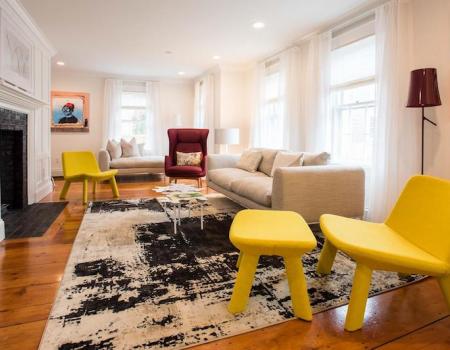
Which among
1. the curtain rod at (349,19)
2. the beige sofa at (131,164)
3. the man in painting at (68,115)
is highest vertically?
the curtain rod at (349,19)

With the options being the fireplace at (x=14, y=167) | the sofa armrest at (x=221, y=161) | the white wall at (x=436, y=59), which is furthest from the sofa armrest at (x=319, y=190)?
the fireplace at (x=14, y=167)

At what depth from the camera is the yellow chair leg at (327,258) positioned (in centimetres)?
203

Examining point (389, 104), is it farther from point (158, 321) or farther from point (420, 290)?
point (158, 321)

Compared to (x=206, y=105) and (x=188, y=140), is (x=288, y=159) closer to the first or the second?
(x=188, y=140)

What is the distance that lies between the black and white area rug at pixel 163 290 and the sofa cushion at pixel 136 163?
347 cm

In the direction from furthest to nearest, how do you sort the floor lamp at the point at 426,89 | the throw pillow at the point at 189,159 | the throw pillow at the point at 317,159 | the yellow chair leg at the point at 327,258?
the throw pillow at the point at 189,159 → the throw pillow at the point at 317,159 → the floor lamp at the point at 426,89 → the yellow chair leg at the point at 327,258

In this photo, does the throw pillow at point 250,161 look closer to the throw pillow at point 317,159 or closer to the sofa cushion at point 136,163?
the throw pillow at point 317,159

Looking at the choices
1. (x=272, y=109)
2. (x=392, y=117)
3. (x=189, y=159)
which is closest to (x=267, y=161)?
(x=392, y=117)

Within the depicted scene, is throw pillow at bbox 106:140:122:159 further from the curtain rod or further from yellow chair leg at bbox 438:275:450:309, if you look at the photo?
yellow chair leg at bbox 438:275:450:309

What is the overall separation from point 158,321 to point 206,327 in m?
0.24

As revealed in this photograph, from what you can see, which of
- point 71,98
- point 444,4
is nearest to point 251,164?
point 444,4

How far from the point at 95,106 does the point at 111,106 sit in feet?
1.25

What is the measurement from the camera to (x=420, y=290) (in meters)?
1.91

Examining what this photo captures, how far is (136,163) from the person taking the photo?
253 inches
